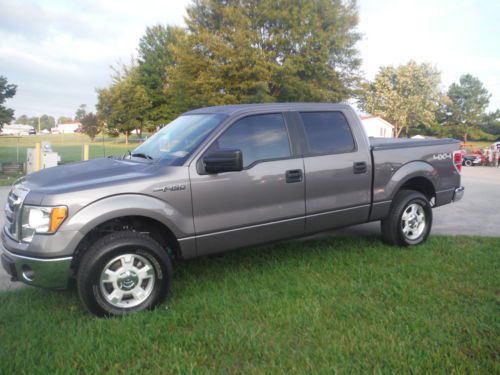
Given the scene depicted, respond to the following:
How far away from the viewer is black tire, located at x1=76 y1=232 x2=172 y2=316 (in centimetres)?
347

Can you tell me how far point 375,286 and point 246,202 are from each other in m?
1.50

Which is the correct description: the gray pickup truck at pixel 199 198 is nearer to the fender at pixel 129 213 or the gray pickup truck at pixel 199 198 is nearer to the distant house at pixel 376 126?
the fender at pixel 129 213

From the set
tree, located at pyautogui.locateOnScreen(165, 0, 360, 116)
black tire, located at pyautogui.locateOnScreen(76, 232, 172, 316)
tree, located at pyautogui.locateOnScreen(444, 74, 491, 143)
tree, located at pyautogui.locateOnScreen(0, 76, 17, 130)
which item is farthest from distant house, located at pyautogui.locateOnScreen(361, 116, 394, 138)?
black tire, located at pyautogui.locateOnScreen(76, 232, 172, 316)

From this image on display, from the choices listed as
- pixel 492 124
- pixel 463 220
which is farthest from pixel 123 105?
pixel 492 124

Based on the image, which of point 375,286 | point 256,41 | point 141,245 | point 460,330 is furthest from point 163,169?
point 256,41

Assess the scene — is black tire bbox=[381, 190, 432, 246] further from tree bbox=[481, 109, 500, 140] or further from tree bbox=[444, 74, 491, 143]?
tree bbox=[481, 109, 500, 140]

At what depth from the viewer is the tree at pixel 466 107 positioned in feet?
203

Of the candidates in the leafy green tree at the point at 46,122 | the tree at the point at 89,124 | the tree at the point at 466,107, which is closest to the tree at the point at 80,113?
the tree at the point at 89,124

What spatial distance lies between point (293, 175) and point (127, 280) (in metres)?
1.91

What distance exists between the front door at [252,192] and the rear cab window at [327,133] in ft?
1.05

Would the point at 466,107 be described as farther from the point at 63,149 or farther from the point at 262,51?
the point at 63,149

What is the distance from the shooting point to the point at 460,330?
10.8 feet

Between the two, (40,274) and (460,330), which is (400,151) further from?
(40,274)

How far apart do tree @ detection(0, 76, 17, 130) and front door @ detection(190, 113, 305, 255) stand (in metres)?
18.2
